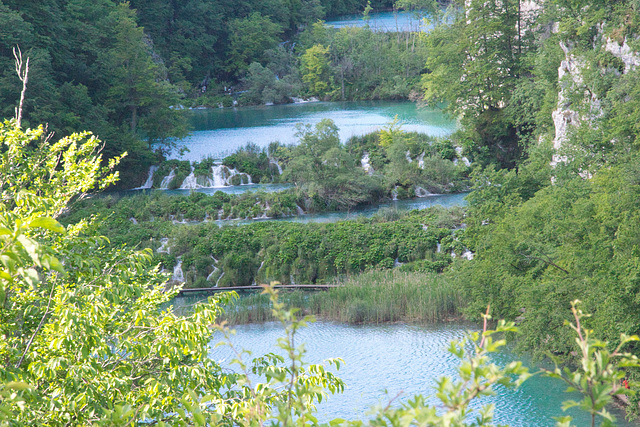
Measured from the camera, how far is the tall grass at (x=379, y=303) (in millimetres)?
14320

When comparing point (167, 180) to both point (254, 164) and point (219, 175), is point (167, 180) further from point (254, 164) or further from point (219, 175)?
point (254, 164)

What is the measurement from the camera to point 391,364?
11.9m

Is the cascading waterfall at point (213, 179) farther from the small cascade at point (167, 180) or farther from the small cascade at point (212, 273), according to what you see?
the small cascade at point (212, 273)

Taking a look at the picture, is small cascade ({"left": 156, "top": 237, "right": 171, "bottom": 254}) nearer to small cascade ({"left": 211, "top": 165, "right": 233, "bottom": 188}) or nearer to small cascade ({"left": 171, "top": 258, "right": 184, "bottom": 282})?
small cascade ({"left": 171, "top": 258, "right": 184, "bottom": 282})

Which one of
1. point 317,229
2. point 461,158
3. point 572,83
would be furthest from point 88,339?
point 461,158

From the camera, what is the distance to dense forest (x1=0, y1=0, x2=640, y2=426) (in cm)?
437

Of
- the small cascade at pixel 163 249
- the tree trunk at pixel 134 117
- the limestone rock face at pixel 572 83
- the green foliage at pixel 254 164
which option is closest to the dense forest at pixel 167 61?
the tree trunk at pixel 134 117

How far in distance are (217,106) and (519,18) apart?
31.6 m

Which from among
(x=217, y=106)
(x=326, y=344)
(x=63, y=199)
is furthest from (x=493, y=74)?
(x=217, y=106)

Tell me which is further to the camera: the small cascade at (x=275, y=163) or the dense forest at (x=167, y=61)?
the small cascade at (x=275, y=163)

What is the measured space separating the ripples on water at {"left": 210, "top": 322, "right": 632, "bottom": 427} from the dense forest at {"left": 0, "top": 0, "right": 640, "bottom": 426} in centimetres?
67

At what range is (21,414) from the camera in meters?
4.24

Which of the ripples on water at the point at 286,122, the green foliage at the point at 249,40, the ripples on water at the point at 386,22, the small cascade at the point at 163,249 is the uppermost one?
the ripples on water at the point at 386,22

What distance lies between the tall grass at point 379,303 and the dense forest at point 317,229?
0.50ft
